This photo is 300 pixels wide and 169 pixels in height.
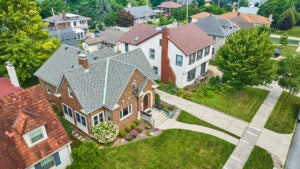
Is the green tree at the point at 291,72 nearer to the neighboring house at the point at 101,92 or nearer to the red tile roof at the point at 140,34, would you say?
the neighboring house at the point at 101,92

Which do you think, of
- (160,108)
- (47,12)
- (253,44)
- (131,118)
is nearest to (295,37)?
(253,44)

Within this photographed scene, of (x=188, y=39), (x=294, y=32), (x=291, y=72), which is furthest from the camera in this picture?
(x=294, y=32)

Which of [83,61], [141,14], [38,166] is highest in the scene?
[83,61]

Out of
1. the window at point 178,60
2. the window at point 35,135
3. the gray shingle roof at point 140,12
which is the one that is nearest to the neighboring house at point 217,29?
the window at point 178,60

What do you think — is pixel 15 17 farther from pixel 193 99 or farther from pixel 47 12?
pixel 47 12

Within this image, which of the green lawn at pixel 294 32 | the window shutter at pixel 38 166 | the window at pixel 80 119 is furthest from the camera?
the green lawn at pixel 294 32

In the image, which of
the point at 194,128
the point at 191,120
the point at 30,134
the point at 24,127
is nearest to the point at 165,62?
the point at 191,120

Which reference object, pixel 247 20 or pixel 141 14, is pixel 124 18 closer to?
pixel 141 14
